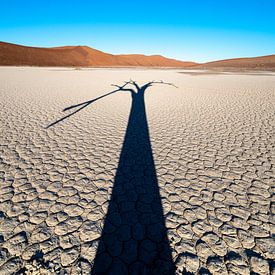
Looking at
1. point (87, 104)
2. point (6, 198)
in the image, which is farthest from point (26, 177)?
point (87, 104)

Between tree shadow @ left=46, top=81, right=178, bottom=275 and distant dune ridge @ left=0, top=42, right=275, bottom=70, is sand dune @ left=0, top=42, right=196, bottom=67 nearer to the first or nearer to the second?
distant dune ridge @ left=0, top=42, right=275, bottom=70

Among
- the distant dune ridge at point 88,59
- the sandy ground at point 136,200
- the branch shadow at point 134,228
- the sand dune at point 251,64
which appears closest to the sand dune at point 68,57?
the distant dune ridge at point 88,59

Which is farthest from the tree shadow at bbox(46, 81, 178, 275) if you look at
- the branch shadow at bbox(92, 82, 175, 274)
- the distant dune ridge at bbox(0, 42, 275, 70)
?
the distant dune ridge at bbox(0, 42, 275, 70)

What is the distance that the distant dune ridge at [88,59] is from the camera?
159ft

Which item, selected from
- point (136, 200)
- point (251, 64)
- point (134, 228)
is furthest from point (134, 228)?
point (251, 64)

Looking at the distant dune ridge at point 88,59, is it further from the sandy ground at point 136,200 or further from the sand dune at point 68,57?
the sandy ground at point 136,200

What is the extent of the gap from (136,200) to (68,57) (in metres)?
80.5

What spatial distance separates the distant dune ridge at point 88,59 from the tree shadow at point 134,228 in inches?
1862

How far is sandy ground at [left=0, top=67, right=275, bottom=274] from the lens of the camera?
1.61 m

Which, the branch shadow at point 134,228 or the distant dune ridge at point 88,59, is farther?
the distant dune ridge at point 88,59

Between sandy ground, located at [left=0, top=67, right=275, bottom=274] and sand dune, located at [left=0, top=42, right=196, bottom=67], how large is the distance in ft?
175

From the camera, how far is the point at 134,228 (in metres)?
1.92

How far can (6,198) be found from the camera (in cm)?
230

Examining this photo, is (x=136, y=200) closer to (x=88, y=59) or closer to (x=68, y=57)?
(x=68, y=57)
